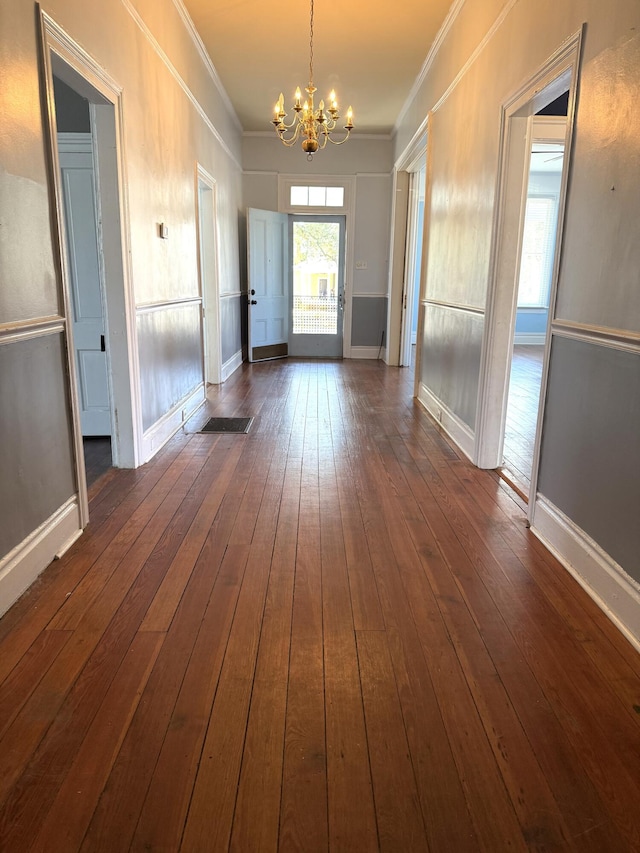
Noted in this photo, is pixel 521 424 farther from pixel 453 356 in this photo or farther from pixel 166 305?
pixel 166 305

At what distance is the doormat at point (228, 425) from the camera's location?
4.64 m

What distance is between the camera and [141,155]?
12.1 feet

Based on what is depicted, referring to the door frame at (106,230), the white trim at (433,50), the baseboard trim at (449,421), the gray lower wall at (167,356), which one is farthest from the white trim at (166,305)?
the white trim at (433,50)

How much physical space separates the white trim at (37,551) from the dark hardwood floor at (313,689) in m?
0.06

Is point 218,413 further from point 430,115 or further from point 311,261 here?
point 311,261

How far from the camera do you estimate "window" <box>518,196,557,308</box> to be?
1058cm

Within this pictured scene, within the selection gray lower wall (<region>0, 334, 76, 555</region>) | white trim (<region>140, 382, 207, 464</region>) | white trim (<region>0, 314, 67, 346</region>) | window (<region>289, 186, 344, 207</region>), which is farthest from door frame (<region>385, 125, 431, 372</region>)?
gray lower wall (<region>0, 334, 76, 555</region>)

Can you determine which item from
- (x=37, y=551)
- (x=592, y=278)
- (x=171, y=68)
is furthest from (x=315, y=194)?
(x=37, y=551)

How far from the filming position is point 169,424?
442cm

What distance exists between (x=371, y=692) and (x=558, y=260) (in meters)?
2.03

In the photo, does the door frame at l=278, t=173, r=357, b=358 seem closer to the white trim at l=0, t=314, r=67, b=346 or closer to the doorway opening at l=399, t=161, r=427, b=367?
the doorway opening at l=399, t=161, r=427, b=367

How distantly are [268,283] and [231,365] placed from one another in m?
1.73

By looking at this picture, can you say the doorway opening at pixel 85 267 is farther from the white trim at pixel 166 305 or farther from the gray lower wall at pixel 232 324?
the gray lower wall at pixel 232 324

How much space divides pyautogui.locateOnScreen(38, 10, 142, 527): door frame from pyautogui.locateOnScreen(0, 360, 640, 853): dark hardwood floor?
1.99ft
